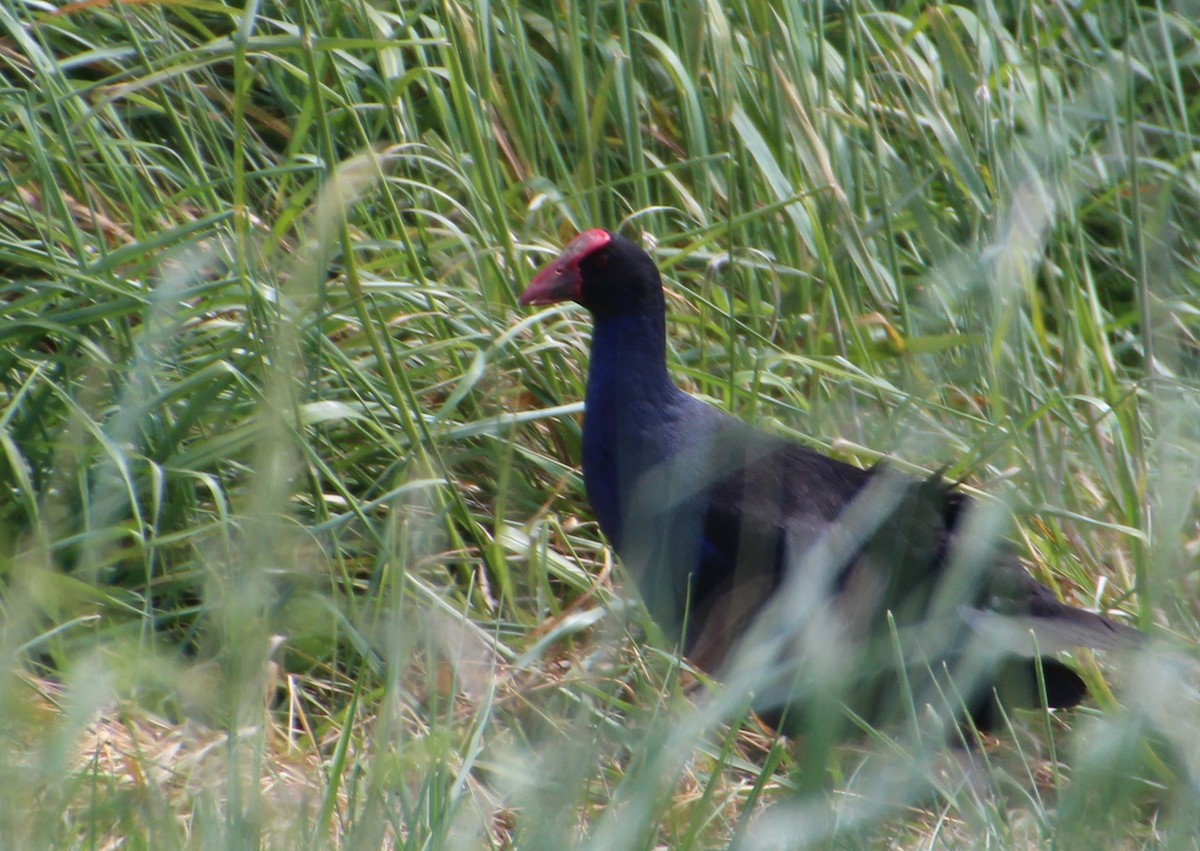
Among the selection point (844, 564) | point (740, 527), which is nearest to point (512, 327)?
point (740, 527)

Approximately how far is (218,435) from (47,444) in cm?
29

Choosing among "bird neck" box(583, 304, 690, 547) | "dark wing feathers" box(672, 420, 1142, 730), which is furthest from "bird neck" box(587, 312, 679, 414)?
"dark wing feathers" box(672, 420, 1142, 730)

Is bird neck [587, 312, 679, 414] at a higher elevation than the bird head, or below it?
below

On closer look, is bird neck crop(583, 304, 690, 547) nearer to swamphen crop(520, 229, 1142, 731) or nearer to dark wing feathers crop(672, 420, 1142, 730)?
swamphen crop(520, 229, 1142, 731)

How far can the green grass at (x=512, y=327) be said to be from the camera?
6.94 ft

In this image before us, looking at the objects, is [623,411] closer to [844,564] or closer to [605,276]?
[605,276]

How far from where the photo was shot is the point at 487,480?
2895mm

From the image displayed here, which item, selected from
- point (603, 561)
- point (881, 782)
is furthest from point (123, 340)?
point (881, 782)

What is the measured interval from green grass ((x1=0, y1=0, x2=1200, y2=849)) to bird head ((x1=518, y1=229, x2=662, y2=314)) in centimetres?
18

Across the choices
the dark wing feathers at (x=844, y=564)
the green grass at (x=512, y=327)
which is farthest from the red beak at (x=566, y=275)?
the dark wing feathers at (x=844, y=564)

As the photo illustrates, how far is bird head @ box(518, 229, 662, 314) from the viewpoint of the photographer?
2.58 metres

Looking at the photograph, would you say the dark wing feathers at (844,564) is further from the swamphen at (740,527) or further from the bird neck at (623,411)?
the bird neck at (623,411)

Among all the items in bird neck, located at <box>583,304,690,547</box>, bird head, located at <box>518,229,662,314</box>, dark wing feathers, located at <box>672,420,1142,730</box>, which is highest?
bird head, located at <box>518,229,662,314</box>

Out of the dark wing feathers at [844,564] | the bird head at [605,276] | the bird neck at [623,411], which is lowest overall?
the dark wing feathers at [844,564]
